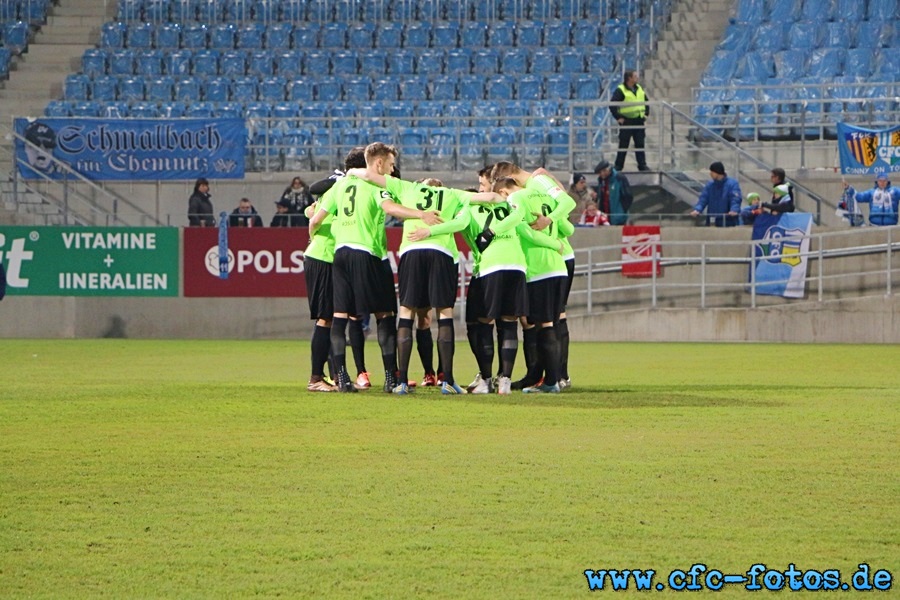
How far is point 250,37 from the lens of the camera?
34.0 m

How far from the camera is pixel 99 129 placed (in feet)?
88.0

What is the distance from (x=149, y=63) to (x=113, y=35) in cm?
171

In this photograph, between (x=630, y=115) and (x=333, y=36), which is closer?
(x=630, y=115)

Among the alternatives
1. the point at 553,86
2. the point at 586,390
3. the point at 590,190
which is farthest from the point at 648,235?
the point at 586,390

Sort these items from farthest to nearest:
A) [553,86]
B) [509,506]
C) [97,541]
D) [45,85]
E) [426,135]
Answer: [45,85] → [553,86] → [426,135] → [509,506] → [97,541]

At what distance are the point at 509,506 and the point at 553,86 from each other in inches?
967

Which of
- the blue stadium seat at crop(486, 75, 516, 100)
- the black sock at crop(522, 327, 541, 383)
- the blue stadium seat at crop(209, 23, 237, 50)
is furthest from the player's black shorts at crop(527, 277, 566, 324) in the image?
the blue stadium seat at crop(209, 23, 237, 50)

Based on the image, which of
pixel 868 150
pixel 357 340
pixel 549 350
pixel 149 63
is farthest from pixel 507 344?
pixel 149 63

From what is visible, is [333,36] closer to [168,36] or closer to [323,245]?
[168,36]

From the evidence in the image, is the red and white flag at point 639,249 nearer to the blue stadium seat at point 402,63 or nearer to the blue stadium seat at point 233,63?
the blue stadium seat at point 402,63

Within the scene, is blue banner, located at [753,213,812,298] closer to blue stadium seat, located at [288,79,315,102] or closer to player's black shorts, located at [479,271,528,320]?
blue stadium seat, located at [288,79,315,102]

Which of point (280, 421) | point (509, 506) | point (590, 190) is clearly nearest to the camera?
point (509, 506)

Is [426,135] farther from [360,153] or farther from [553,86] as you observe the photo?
[360,153]

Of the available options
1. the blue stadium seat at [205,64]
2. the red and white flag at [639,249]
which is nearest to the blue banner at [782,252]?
the red and white flag at [639,249]
